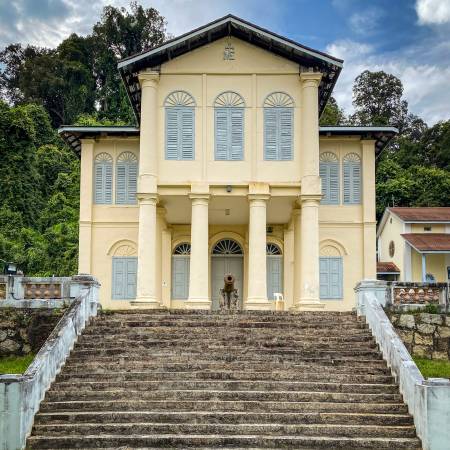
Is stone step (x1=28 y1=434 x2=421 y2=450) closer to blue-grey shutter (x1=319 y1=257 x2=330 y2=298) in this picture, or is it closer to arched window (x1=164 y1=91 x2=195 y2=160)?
arched window (x1=164 y1=91 x2=195 y2=160)

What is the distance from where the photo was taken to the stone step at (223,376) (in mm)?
12875

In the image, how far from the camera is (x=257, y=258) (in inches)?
778

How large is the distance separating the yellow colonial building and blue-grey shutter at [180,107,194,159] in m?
0.03

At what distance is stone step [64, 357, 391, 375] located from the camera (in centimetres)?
1321

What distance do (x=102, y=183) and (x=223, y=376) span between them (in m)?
11.3

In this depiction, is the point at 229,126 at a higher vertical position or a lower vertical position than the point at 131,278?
higher

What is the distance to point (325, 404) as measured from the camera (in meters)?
12.0

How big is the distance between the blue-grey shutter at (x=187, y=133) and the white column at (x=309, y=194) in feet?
10.5

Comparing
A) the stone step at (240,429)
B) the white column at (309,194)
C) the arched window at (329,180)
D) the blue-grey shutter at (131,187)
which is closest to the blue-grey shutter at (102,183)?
the blue-grey shutter at (131,187)

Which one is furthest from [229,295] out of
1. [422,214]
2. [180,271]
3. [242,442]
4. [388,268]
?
[422,214]

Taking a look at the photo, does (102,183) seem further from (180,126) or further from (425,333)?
(425,333)

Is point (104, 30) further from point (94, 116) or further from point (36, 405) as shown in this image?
point (36, 405)

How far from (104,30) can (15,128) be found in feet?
72.4

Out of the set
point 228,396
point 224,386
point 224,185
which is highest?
point 224,185
